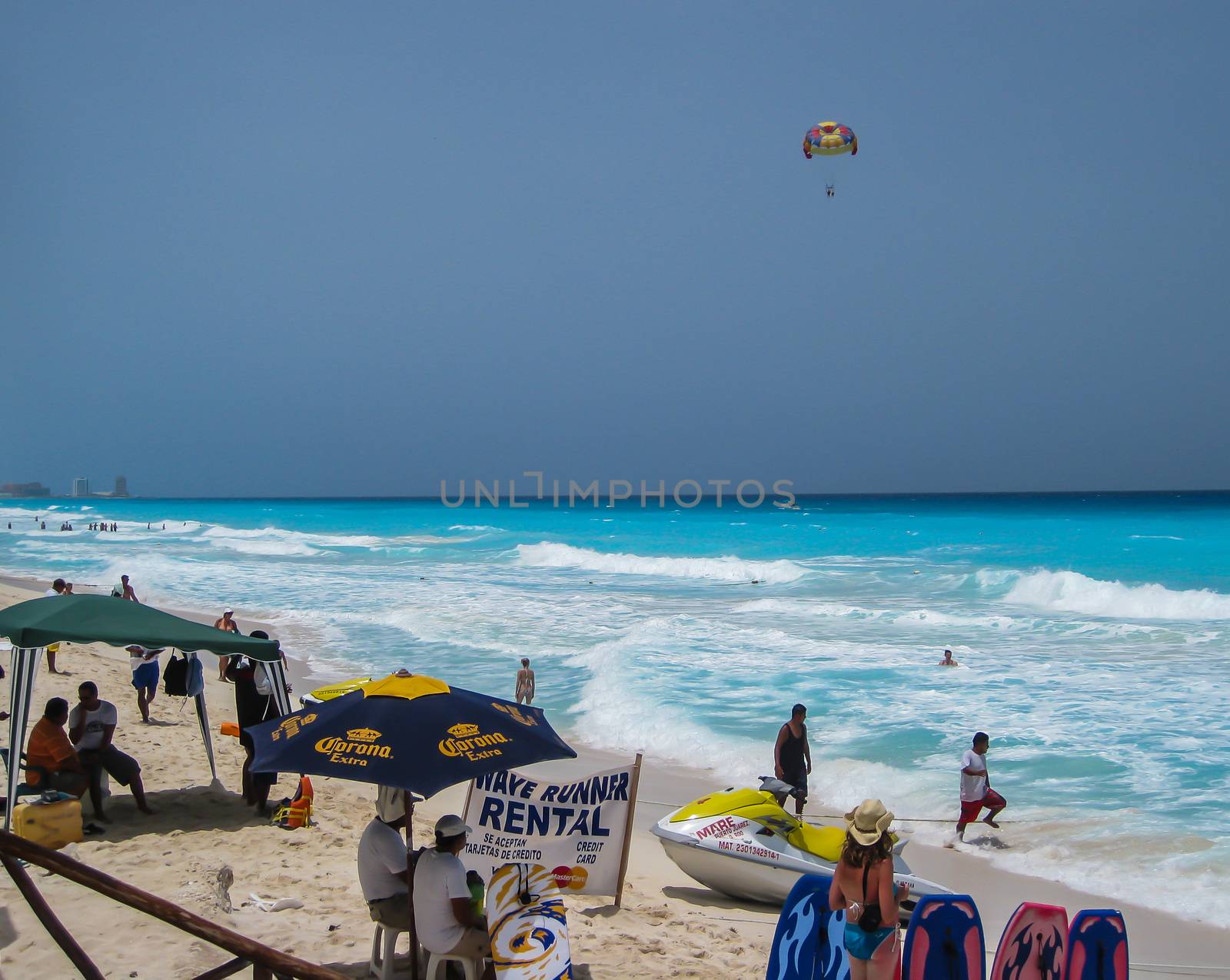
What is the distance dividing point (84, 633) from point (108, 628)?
6.9 inches

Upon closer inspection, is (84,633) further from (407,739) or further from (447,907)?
(447,907)

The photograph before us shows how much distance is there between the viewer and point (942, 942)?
4902mm

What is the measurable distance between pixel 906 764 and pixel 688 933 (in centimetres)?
642

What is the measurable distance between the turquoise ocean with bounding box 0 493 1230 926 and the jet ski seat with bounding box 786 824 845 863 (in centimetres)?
252

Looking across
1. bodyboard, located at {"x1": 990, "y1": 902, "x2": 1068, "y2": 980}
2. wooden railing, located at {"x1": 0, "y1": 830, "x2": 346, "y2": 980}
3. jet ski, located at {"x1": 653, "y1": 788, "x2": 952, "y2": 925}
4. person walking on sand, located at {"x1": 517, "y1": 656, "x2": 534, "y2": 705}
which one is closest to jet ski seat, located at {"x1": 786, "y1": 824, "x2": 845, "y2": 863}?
jet ski, located at {"x1": 653, "y1": 788, "x2": 952, "y2": 925}

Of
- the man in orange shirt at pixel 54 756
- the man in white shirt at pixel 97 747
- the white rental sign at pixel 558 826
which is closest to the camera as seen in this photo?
the white rental sign at pixel 558 826

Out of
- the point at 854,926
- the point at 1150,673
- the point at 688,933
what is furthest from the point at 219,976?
the point at 1150,673

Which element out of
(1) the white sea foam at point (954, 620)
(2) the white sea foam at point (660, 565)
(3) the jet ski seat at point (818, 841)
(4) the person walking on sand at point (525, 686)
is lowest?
(2) the white sea foam at point (660, 565)

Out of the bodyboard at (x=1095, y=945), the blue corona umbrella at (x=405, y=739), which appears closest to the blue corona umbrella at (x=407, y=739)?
the blue corona umbrella at (x=405, y=739)

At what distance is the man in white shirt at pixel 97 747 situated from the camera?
8.45 meters

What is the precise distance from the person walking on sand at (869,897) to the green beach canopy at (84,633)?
5.20 meters

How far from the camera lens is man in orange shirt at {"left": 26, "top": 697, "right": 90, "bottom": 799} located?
315 inches

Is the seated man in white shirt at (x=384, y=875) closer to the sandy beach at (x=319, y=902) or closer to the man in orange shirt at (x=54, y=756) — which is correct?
the sandy beach at (x=319, y=902)

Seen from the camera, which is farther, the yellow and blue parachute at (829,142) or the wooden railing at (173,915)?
the yellow and blue parachute at (829,142)
